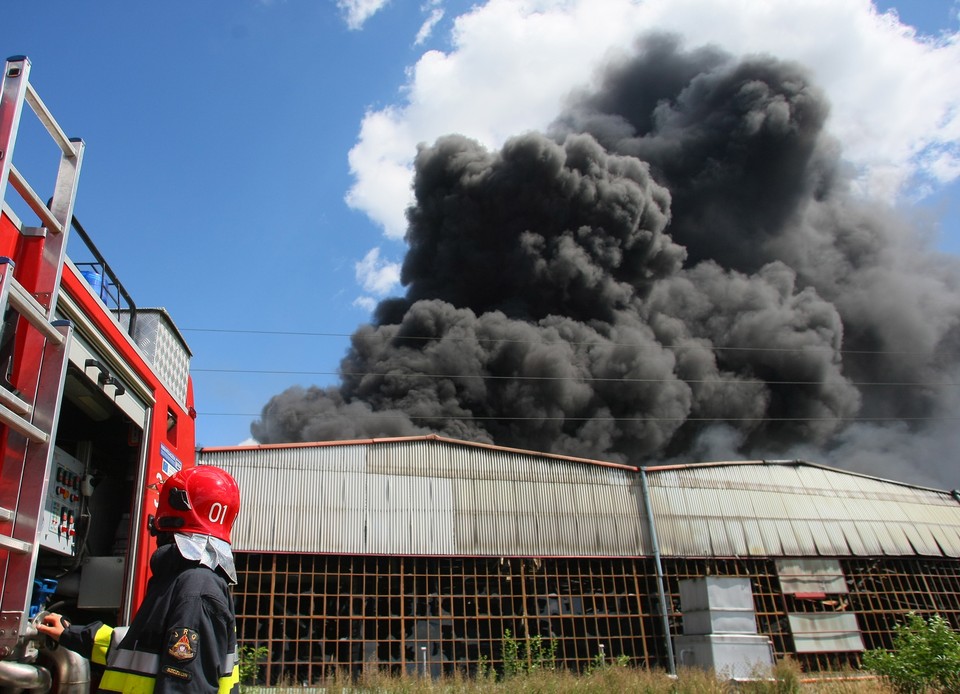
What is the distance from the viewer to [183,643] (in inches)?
80.0

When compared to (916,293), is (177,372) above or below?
below

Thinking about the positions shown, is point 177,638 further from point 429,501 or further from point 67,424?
point 429,501

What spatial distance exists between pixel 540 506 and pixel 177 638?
39.9 ft

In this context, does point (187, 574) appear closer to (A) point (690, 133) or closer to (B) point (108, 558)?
(B) point (108, 558)

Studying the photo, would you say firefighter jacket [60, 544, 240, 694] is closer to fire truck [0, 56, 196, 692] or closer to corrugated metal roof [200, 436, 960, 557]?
fire truck [0, 56, 196, 692]

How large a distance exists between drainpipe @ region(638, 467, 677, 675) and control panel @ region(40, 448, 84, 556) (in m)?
11.6

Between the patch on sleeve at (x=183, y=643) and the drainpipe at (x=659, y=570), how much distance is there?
12.5m

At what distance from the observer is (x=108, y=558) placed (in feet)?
12.9

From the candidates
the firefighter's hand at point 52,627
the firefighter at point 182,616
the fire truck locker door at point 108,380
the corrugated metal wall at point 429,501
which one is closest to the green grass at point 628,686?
the corrugated metal wall at point 429,501

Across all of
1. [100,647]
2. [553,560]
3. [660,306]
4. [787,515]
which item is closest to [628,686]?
[553,560]

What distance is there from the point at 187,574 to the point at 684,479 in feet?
45.5

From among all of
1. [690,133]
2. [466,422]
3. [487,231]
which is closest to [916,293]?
[690,133]

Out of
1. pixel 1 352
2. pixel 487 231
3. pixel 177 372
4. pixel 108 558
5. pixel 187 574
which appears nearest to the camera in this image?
pixel 187 574

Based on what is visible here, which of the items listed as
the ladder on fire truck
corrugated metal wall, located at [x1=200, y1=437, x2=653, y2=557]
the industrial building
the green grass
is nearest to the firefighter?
the ladder on fire truck
